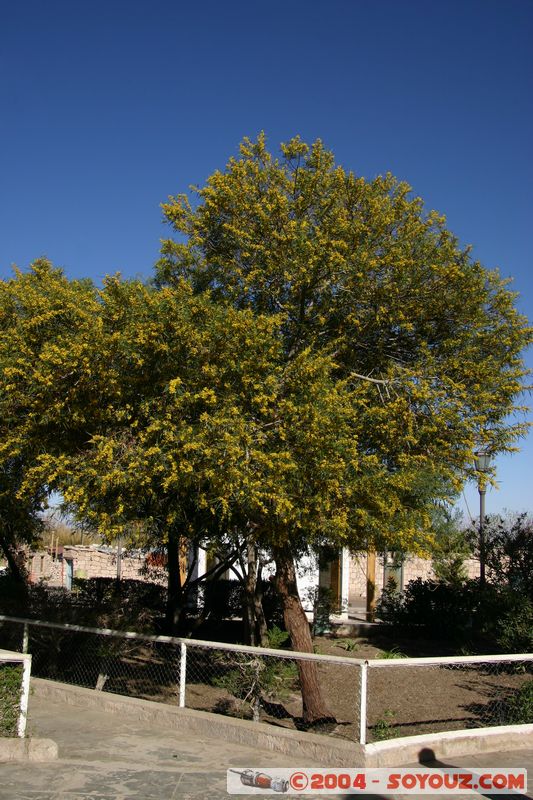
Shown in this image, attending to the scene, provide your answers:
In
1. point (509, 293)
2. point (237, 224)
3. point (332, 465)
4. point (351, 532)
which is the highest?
point (237, 224)

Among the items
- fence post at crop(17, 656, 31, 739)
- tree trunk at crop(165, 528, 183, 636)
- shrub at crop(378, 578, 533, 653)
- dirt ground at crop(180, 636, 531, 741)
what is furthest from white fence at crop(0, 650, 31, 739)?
shrub at crop(378, 578, 533, 653)

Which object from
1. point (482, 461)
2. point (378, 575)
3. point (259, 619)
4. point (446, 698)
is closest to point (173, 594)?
point (259, 619)

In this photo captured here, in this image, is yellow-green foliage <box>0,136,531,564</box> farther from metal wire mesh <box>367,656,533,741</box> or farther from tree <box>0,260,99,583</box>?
metal wire mesh <box>367,656,533,741</box>

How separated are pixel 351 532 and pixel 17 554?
1191cm

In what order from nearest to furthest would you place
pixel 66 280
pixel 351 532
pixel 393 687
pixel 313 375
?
pixel 313 375 → pixel 351 532 → pixel 66 280 → pixel 393 687

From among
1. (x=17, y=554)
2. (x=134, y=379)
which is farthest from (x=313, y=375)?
(x=17, y=554)

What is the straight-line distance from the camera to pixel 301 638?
1026 cm

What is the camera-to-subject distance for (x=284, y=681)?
9516 mm

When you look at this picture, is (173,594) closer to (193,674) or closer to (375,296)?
(193,674)

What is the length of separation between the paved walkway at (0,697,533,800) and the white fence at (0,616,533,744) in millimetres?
915

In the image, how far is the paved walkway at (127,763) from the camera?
5949 millimetres

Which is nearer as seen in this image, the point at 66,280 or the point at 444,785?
the point at 444,785

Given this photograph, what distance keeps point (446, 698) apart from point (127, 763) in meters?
7.03

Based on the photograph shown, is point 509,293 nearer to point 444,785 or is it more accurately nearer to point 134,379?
point 134,379
